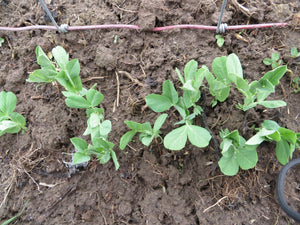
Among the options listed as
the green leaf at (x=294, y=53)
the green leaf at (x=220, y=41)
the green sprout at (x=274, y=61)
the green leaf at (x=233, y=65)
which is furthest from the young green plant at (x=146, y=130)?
the green leaf at (x=294, y=53)

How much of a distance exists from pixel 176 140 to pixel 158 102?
223 millimetres

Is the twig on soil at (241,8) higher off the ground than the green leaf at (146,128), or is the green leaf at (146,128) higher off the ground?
the twig on soil at (241,8)

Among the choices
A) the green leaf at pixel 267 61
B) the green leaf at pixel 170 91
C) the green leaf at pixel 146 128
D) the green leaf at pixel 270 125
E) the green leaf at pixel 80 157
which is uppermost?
the green leaf at pixel 267 61

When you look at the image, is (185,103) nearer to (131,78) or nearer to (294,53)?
(131,78)

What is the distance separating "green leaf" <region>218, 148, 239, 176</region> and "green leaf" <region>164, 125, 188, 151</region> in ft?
0.75

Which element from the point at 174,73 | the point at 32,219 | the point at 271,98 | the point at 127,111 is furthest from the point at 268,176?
the point at 32,219

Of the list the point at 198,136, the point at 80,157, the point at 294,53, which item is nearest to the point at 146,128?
the point at 198,136

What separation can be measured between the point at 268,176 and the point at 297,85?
1.92ft

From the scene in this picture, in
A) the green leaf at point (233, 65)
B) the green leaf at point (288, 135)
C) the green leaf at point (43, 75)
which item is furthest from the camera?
the green leaf at point (43, 75)

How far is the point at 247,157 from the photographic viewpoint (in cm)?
105

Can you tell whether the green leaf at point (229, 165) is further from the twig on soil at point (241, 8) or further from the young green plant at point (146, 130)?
the twig on soil at point (241, 8)

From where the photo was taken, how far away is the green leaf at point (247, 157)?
105cm

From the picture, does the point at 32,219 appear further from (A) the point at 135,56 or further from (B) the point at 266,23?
(B) the point at 266,23

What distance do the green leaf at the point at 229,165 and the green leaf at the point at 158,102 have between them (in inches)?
15.9
